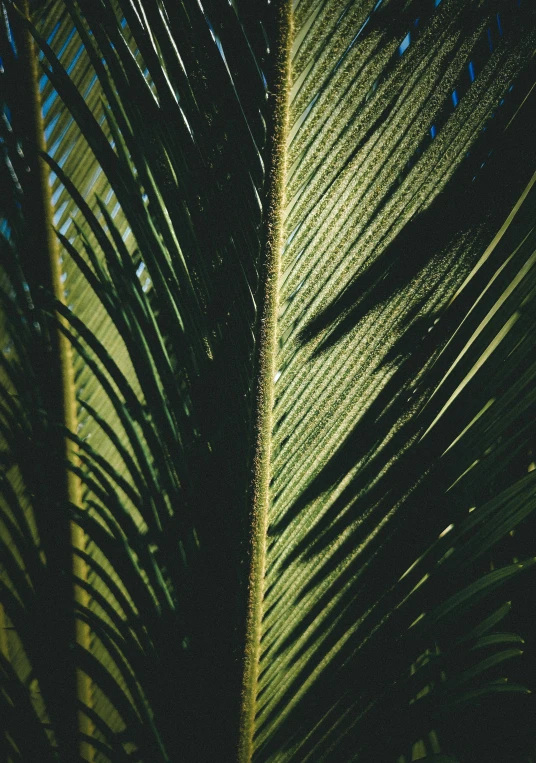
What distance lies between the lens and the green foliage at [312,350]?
0.55 meters

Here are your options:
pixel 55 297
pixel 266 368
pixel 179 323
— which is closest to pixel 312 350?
pixel 266 368

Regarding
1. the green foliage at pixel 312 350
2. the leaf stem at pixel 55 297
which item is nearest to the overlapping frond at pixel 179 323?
the green foliage at pixel 312 350

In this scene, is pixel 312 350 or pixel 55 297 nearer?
pixel 312 350

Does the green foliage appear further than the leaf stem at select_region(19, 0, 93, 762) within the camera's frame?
No

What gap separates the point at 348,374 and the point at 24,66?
0.80 meters

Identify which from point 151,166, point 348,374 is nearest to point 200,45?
point 151,166

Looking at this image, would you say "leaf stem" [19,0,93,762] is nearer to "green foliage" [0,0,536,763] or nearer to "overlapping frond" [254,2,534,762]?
"green foliage" [0,0,536,763]

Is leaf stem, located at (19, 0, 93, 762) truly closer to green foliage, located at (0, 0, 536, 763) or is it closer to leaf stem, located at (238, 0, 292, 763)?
green foliage, located at (0, 0, 536, 763)

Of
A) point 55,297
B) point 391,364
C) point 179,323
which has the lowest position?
point 391,364

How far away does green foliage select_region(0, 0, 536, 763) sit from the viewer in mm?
547

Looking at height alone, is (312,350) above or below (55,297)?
below

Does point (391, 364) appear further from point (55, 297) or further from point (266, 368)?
point (55, 297)

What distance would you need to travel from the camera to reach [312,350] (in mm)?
624

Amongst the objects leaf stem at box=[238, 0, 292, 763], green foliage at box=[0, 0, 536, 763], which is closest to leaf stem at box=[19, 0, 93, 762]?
green foliage at box=[0, 0, 536, 763]
